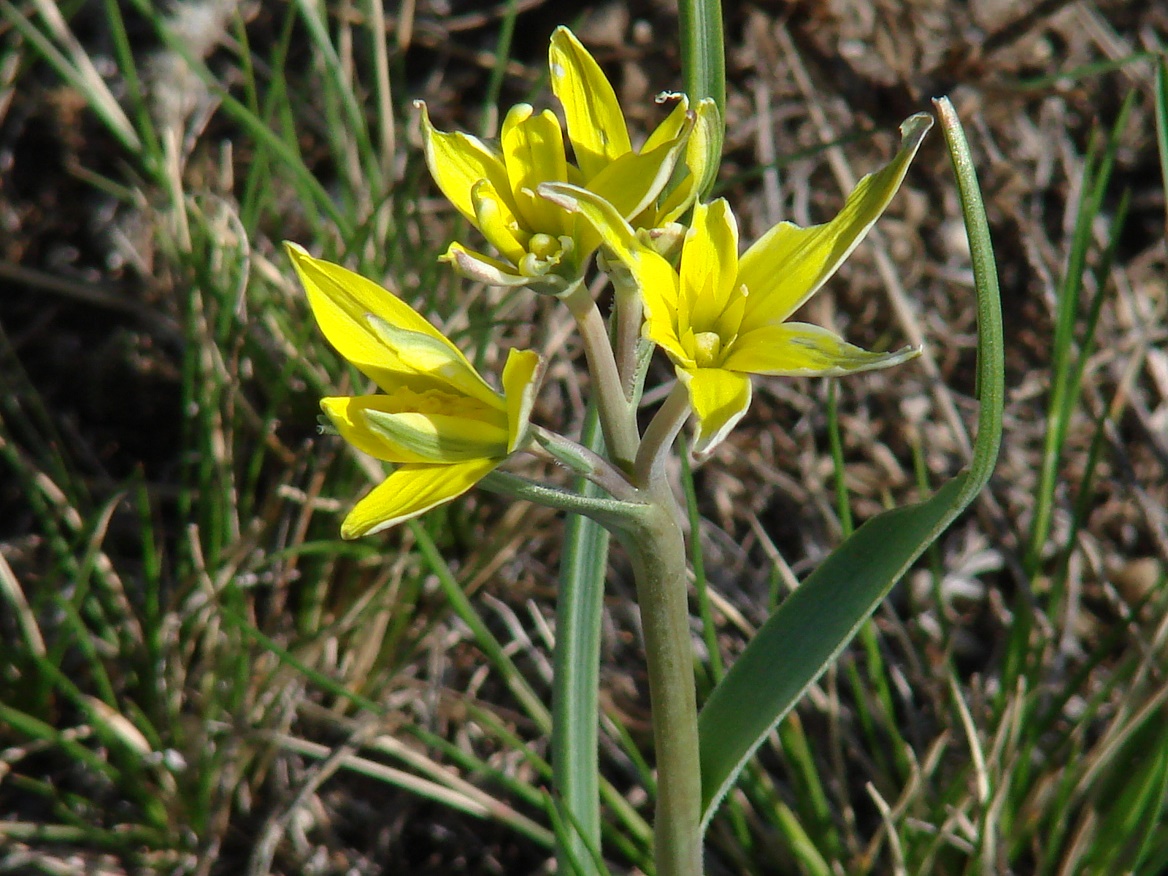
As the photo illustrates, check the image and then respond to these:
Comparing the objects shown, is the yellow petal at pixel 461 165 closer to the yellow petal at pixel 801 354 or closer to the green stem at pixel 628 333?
the green stem at pixel 628 333

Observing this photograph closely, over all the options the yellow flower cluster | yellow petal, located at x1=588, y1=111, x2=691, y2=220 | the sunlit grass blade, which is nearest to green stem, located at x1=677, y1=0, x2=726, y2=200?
the yellow flower cluster

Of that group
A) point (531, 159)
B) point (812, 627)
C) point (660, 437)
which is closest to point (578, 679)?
point (812, 627)

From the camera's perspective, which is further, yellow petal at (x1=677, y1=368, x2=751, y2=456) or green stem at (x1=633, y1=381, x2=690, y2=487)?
green stem at (x1=633, y1=381, x2=690, y2=487)

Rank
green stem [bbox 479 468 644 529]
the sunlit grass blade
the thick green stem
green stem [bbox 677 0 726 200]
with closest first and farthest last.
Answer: green stem [bbox 479 468 644 529]
the thick green stem
green stem [bbox 677 0 726 200]
the sunlit grass blade

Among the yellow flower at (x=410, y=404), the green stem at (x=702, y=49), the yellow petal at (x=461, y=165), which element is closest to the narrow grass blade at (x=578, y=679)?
the yellow flower at (x=410, y=404)

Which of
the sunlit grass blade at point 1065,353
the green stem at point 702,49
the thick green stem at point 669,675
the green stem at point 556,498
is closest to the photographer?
the green stem at point 556,498

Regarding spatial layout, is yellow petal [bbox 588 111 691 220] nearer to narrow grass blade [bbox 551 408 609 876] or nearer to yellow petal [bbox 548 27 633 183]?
yellow petal [bbox 548 27 633 183]

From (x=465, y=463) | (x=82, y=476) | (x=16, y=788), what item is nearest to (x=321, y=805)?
(x=16, y=788)
